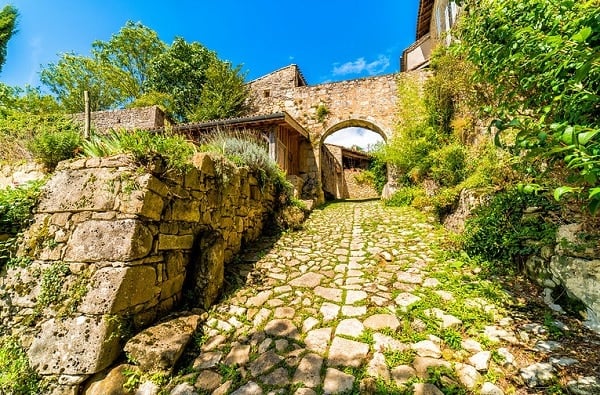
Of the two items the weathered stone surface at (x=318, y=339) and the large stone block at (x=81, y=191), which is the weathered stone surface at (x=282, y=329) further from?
the large stone block at (x=81, y=191)

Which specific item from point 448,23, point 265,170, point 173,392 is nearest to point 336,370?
point 173,392

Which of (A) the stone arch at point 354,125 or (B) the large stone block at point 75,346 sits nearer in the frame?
(B) the large stone block at point 75,346

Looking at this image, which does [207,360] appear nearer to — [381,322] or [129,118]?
[381,322]

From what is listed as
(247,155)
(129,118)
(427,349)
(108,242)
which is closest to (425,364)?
(427,349)

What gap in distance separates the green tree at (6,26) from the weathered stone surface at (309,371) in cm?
1712

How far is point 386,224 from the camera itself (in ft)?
19.0

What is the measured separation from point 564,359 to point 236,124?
347 inches

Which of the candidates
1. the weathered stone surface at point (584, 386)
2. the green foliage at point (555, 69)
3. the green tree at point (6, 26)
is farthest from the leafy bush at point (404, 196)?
the green tree at point (6, 26)

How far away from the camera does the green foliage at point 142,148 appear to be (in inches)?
105

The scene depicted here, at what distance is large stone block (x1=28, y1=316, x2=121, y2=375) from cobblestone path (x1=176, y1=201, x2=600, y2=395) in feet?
2.21

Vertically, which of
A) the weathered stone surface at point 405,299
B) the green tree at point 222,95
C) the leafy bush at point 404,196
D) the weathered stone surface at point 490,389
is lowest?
the weathered stone surface at point 490,389

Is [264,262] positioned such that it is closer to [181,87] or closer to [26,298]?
[26,298]

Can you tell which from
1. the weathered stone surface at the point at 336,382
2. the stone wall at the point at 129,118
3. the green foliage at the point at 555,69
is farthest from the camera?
the stone wall at the point at 129,118

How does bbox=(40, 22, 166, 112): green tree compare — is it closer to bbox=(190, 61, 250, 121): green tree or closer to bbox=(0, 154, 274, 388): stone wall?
bbox=(190, 61, 250, 121): green tree
